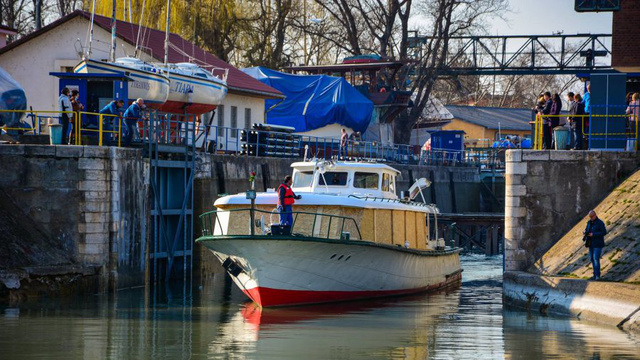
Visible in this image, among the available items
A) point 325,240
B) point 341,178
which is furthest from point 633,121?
point 325,240

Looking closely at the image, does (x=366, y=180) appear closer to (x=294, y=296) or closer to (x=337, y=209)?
(x=337, y=209)

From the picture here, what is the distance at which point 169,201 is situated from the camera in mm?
31750

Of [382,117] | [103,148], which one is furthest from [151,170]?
[382,117]

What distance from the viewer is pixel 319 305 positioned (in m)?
26.5

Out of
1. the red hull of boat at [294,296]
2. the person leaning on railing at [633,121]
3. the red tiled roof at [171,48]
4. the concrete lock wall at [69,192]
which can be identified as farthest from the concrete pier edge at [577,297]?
the red tiled roof at [171,48]

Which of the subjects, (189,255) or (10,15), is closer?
(189,255)

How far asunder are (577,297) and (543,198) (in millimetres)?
3790

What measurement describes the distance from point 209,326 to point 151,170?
8394 millimetres

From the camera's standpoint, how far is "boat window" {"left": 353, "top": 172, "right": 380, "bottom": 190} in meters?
28.7

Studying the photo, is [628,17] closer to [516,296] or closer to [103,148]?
[516,296]

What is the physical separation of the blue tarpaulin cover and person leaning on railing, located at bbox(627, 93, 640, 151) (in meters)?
26.3

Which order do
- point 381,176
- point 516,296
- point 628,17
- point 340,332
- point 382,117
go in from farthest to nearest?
1. point 382,117
2. point 628,17
3. point 381,176
4. point 516,296
5. point 340,332

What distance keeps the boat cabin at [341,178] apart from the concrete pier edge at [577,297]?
412 centimetres

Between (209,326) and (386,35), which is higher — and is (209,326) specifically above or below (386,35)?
below
